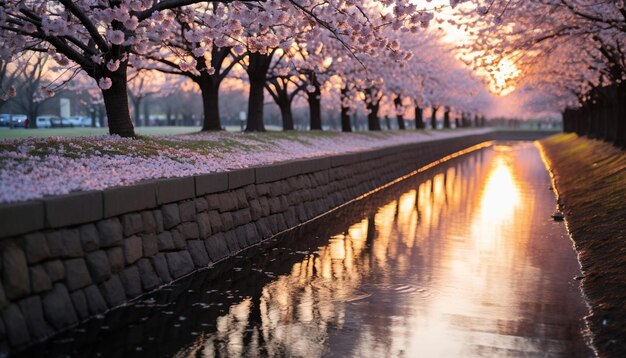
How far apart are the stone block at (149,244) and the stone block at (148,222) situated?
6 centimetres

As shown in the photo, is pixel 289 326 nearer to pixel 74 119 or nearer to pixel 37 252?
pixel 37 252

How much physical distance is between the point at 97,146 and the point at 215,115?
13.6 meters

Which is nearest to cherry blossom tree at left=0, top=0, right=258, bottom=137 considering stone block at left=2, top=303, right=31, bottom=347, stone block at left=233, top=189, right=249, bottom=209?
stone block at left=233, top=189, right=249, bottom=209

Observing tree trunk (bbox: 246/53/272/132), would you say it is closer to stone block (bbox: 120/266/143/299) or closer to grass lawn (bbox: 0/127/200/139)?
grass lawn (bbox: 0/127/200/139)

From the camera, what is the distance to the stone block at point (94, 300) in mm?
7590

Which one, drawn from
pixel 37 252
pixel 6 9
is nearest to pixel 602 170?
pixel 6 9

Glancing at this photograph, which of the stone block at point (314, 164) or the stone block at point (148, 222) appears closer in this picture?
the stone block at point (148, 222)

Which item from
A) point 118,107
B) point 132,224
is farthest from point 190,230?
point 118,107

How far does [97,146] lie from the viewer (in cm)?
1227

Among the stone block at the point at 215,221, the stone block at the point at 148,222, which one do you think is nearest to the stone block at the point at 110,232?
the stone block at the point at 148,222

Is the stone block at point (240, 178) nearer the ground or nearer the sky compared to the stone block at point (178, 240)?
nearer the sky

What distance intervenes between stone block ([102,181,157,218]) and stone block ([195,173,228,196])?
1448 mm

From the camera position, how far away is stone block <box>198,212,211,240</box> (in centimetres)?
1070

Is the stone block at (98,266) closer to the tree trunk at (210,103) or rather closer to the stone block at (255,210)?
the stone block at (255,210)
